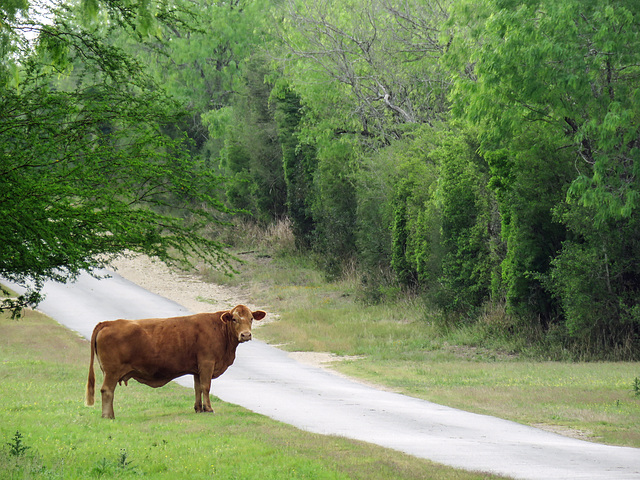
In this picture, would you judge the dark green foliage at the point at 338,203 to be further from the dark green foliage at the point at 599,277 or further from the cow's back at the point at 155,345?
the cow's back at the point at 155,345

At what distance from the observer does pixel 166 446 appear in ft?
33.5

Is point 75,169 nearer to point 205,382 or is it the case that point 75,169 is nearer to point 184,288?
point 205,382

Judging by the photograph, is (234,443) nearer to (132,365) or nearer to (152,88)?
(132,365)

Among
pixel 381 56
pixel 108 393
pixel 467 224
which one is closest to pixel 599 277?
pixel 467 224

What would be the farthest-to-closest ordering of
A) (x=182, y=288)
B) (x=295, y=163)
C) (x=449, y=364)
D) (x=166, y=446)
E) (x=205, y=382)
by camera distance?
(x=295, y=163) < (x=182, y=288) < (x=449, y=364) < (x=205, y=382) < (x=166, y=446)

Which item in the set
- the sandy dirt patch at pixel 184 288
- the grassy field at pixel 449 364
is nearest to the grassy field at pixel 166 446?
the grassy field at pixel 449 364

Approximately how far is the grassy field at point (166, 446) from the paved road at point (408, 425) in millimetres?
794

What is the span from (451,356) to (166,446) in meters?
14.2

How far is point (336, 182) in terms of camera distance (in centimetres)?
3953

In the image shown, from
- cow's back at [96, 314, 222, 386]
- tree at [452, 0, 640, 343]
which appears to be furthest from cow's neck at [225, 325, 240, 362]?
tree at [452, 0, 640, 343]

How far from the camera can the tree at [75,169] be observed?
8.32 m

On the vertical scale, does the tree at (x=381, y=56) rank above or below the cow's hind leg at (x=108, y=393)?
above

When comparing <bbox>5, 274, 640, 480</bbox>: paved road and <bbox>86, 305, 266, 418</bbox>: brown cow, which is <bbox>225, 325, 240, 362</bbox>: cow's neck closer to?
<bbox>86, 305, 266, 418</bbox>: brown cow

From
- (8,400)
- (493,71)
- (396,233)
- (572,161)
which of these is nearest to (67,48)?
(8,400)
